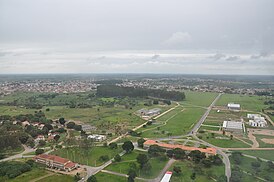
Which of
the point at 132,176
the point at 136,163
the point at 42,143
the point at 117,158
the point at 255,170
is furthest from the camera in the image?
the point at 42,143

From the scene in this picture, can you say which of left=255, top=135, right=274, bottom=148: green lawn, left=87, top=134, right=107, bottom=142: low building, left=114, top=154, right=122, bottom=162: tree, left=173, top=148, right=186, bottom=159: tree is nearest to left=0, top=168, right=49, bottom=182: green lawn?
left=114, top=154, right=122, bottom=162: tree

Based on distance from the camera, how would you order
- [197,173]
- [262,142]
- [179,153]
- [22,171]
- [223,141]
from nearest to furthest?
[197,173] < [22,171] < [179,153] < [262,142] < [223,141]

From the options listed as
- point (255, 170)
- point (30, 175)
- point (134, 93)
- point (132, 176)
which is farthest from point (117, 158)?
point (134, 93)

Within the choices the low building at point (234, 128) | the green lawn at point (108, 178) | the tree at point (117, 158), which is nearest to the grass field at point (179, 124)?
the low building at point (234, 128)

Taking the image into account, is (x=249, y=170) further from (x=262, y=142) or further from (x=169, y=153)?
(x=262, y=142)

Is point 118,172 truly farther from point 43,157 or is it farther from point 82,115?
point 82,115

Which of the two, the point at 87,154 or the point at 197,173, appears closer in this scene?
the point at 197,173
